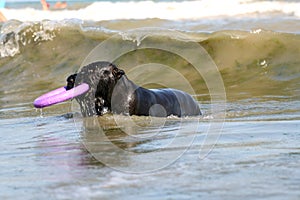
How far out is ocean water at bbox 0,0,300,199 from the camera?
12.7 ft

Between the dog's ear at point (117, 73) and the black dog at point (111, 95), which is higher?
the dog's ear at point (117, 73)

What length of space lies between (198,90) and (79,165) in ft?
16.9

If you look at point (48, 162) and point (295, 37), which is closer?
point (48, 162)

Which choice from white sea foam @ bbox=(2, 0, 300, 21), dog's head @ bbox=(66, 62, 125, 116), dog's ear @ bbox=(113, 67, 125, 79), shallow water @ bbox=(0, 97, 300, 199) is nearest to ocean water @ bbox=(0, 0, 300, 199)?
shallow water @ bbox=(0, 97, 300, 199)

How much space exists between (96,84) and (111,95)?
235 mm

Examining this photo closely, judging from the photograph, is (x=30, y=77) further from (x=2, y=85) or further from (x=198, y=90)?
(x=198, y=90)

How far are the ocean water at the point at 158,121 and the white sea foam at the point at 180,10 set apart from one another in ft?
13.3

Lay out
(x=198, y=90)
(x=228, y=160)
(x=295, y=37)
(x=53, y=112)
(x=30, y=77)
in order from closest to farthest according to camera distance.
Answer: (x=228, y=160)
(x=53, y=112)
(x=198, y=90)
(x=295, y=37)
(x=30, y=77)

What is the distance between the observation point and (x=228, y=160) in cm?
437

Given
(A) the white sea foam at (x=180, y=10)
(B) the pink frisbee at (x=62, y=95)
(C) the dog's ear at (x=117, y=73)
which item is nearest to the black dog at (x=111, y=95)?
(C) the dog's ear at (x=117, y=73)

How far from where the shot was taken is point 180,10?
2364 cm

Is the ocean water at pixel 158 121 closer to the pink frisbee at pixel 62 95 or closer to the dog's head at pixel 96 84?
the dog's head at pixel 96 84

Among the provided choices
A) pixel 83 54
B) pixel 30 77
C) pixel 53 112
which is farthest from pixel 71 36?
pixel 53 112

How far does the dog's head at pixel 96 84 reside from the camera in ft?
21.3
